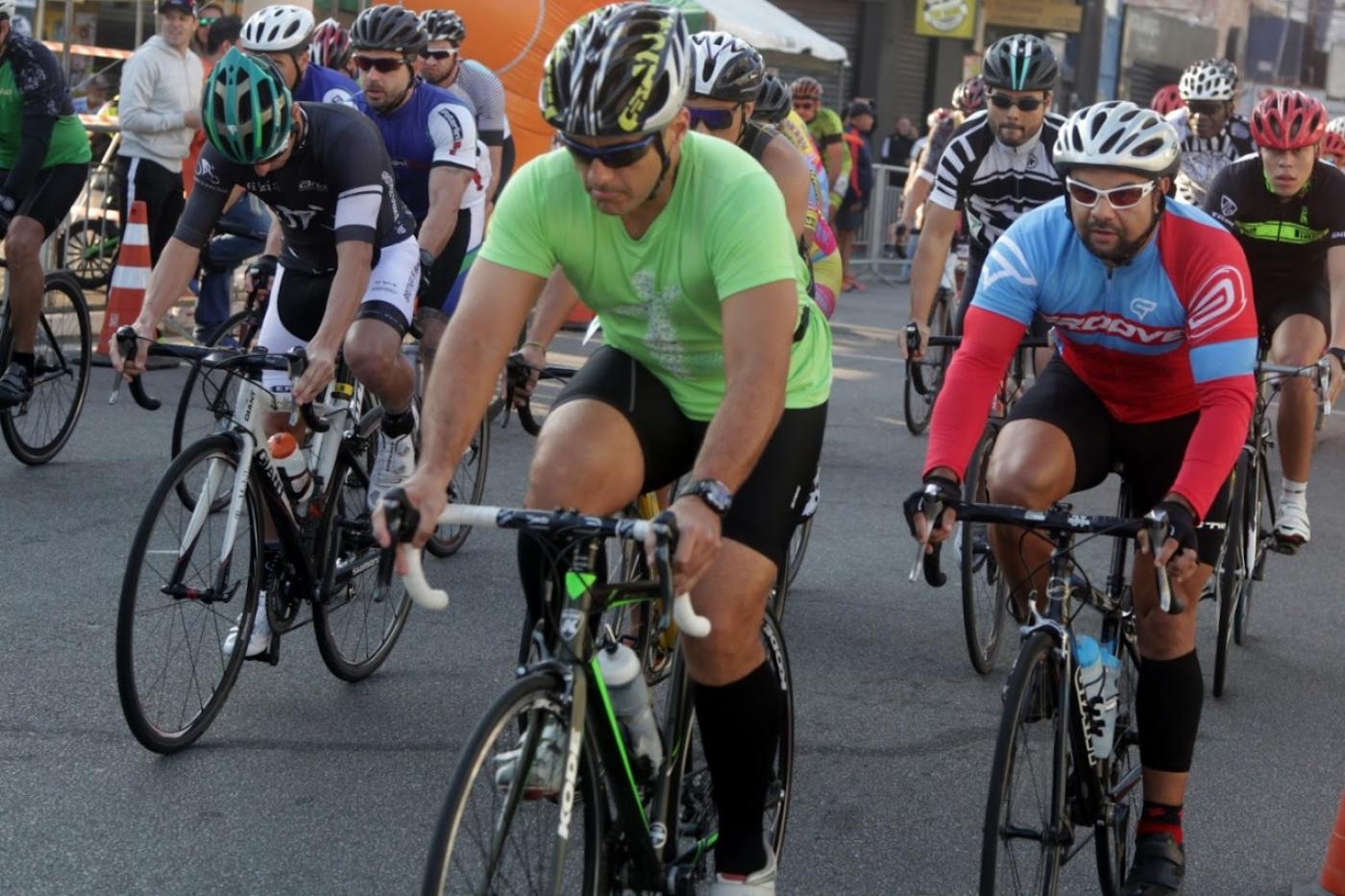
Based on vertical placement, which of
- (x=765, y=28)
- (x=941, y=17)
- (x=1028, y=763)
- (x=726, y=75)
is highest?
(x=941, y=17)

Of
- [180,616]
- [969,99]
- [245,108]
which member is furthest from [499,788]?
[969,99]

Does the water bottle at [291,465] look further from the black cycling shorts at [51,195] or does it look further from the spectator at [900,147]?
the spectator at [900,147]

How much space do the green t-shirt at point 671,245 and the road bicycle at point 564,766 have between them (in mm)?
597

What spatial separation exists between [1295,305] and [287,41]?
421 cm

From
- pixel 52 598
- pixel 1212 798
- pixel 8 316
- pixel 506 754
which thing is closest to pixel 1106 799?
pixel 1212 798

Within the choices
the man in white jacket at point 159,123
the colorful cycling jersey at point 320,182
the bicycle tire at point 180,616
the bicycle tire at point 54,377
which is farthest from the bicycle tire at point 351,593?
the man in white jacket at point 159,123

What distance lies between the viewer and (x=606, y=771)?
3611 millimetres

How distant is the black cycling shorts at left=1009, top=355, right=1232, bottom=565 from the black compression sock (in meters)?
1.28

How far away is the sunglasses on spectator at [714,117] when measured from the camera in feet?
19.9

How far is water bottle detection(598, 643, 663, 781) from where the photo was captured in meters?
3.62

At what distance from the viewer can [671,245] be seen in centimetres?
378

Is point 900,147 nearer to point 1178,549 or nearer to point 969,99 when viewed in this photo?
point 969,99

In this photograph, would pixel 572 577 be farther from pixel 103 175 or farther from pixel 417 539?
pixel 103 175

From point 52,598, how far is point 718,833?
11.6 feet
